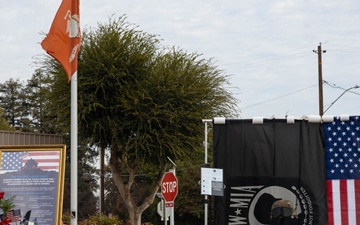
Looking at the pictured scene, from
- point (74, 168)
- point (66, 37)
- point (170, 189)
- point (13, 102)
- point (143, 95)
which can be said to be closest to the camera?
point (74, 168)

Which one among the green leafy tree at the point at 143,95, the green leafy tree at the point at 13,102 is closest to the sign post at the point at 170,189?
the green leafy tree at the point at 143,95

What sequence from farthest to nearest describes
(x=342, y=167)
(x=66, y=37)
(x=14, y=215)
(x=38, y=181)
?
1. (x=342, y=167)
2. (x=38, y=181)
3. (x=14, y=215)
4. (x=66, y=37)

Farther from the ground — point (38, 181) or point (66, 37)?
point (66, 37)

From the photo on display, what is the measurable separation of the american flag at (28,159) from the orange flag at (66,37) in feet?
6.73

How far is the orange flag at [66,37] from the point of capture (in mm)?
10883

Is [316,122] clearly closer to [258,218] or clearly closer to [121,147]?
[258,218]

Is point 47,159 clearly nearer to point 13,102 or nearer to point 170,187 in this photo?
point 170,187

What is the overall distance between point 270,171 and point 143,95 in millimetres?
10388

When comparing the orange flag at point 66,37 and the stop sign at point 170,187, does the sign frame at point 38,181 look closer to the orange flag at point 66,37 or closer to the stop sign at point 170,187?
the orange flag at point 66,37

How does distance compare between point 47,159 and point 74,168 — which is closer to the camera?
point 74,168

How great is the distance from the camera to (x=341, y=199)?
13359mm

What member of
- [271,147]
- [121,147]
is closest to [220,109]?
[121,147]

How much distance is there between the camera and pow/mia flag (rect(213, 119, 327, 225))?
13422 mm

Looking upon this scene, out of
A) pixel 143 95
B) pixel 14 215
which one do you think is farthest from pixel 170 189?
pixel 14 215
